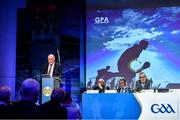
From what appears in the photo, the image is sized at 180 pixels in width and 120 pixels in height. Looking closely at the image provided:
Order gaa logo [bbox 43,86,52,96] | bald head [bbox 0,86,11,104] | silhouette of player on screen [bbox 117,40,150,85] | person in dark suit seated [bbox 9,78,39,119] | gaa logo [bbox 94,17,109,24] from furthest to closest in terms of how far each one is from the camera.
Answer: gaa logo [bbox 94,17,109,24] → silhouette of player on screen [bbox 117,40,150,85] → gaa logo [bbox 43,86,52,96] → bald head [bbox 0,86,11,104] → person in dark suit seated [bbox 9,78,39,119]

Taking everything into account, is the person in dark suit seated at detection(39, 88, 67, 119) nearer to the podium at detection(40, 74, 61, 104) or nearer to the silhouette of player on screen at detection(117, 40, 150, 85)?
the podium at detection(40, 74, 61, 104)

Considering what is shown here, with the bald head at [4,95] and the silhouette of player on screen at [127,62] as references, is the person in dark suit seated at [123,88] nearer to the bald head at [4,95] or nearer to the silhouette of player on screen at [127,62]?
the silhouette of player on screen at [127,62]

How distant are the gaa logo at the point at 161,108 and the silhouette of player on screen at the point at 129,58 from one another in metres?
3.72

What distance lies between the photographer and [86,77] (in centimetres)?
938

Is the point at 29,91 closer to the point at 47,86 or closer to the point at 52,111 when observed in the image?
the point at 52,111

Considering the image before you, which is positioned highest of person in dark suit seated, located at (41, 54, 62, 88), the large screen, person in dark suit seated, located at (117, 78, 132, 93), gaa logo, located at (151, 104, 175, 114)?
the large screen

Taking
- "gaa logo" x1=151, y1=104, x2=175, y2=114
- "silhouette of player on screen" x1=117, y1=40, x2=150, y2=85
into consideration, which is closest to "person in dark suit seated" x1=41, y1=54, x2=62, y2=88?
"gaa logo" x1=151, y1=104, x2=175, y2=114

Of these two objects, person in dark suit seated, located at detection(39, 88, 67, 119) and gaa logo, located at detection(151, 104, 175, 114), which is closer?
person in dark suit seated, located at detection(39, 88, 67, 119)

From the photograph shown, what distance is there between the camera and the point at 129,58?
927cm

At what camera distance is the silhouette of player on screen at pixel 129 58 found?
9.20 m

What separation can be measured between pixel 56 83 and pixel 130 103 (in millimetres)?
1415

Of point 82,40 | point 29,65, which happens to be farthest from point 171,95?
point 29,65

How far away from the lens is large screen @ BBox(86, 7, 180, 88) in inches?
358

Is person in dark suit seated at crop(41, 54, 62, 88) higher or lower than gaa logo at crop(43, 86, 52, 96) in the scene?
higher
